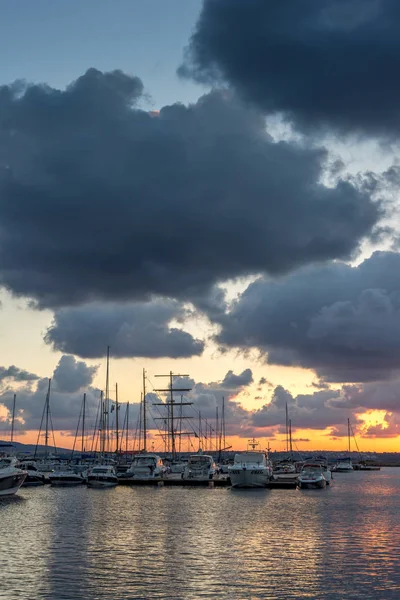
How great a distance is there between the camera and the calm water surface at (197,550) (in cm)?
3631

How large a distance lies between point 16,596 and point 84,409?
143 metres

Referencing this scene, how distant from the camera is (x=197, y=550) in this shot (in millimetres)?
48219

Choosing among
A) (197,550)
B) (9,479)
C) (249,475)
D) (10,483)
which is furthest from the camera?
(249,475)

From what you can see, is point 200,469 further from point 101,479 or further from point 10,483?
point 10,483

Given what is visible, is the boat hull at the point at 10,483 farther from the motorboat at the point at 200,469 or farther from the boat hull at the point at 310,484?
the boat hull at the point at 310,484

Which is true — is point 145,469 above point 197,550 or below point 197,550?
above

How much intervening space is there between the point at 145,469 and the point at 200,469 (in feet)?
30.5

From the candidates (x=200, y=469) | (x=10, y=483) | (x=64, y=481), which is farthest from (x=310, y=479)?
(x=10, y=483)

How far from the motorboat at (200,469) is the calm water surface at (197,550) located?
30.6 meters

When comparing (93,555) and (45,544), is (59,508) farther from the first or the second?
(93,555)

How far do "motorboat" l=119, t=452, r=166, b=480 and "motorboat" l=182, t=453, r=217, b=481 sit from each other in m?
4.94

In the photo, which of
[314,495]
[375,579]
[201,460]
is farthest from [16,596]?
[201,460]

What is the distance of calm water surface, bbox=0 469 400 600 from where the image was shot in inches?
1430

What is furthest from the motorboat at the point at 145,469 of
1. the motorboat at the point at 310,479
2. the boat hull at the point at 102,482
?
the motorboat at the point at 310,479
